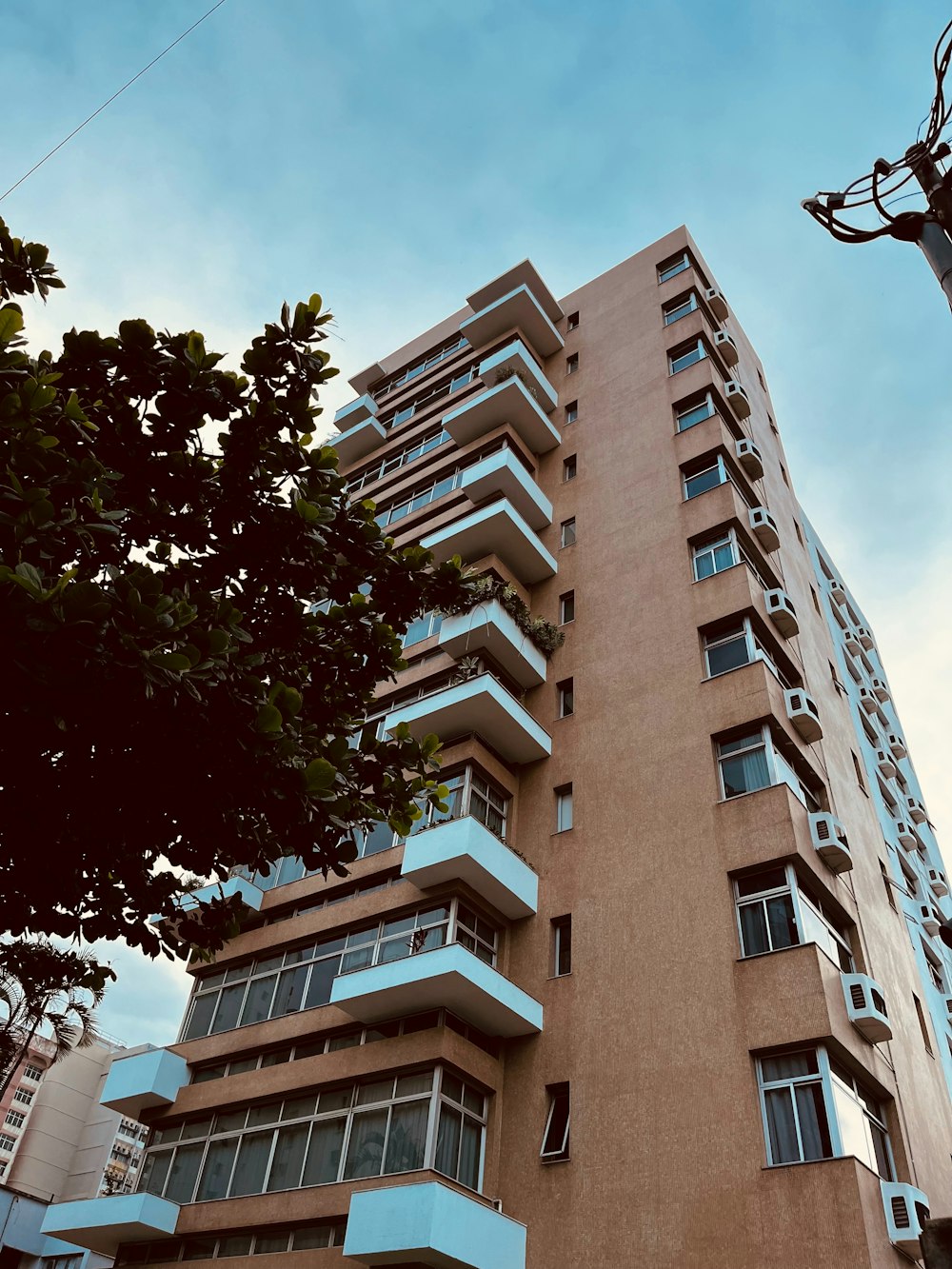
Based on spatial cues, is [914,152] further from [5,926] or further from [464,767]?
[464,767]

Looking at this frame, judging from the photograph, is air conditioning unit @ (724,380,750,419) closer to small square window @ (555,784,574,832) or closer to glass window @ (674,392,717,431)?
glass window @ (674,392,717,431)

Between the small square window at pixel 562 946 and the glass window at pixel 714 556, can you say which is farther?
the glass window at pixel 714 556

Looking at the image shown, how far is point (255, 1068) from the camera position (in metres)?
19.0

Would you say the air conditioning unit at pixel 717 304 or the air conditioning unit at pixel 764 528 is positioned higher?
the air conditioning unit at pixel 717 304

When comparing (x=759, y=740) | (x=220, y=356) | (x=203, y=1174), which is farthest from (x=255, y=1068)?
(x=220, y=356)

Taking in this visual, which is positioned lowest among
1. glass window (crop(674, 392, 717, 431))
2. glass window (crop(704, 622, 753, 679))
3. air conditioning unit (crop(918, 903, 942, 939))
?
air conditioning unit (crop(918, 903, 942, 939))

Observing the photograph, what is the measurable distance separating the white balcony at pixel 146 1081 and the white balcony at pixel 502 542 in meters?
13.0

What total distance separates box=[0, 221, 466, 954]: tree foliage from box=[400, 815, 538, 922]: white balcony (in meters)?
8.14

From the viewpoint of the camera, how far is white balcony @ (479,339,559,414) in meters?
27.7

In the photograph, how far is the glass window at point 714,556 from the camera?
2048 centimetres

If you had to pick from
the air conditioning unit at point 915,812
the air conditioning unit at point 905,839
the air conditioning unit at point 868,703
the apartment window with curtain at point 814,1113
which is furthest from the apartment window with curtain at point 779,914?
the air conditioning unit at point 915,812

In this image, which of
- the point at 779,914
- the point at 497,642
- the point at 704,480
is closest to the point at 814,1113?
the point at 779,914

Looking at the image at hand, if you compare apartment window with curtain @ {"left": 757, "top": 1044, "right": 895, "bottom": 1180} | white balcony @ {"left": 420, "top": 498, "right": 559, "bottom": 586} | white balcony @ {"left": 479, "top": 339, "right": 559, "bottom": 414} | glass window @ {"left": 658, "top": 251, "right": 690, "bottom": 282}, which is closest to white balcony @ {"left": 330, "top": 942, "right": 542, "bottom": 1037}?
apartment window with curtain @ {"left": 757, "top": 1044, "right": 895, "bottom": 1180}

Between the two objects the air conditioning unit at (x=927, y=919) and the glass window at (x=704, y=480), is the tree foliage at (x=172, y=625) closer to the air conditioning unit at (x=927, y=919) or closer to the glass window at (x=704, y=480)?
the glass window at (x=704, y=480)
